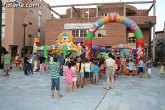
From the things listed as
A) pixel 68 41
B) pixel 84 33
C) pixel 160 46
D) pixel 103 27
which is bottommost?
pixel 68 41

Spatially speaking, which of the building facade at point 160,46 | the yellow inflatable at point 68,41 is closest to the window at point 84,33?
the yellow inflatable at point 68,41

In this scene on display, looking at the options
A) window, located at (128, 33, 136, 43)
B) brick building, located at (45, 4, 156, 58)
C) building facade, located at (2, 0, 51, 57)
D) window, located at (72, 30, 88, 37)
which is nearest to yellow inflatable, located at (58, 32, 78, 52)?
building facade, located at (2, 0, 51, 57)

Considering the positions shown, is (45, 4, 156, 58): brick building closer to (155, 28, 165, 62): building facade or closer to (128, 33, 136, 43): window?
(128, 33, 136, 43): window

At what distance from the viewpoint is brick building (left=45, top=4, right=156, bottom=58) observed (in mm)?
40844

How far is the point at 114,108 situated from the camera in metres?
8.10

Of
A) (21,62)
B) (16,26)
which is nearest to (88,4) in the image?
(16,26)

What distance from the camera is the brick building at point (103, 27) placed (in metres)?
40.8

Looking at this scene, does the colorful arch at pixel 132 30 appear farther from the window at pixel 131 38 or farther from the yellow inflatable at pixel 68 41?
the window at pixel 131 38

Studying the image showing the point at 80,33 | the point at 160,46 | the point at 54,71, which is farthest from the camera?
the point at 160,46

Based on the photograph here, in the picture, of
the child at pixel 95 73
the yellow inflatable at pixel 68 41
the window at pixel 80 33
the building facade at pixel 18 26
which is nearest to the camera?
the child at pixel 95 73

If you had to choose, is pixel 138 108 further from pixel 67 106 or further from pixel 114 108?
pixel 67 106

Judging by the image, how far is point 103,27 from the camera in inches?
1631

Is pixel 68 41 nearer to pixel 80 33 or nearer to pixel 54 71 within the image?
pixel 54 71

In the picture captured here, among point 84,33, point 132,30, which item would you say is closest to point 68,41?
point 132,30
